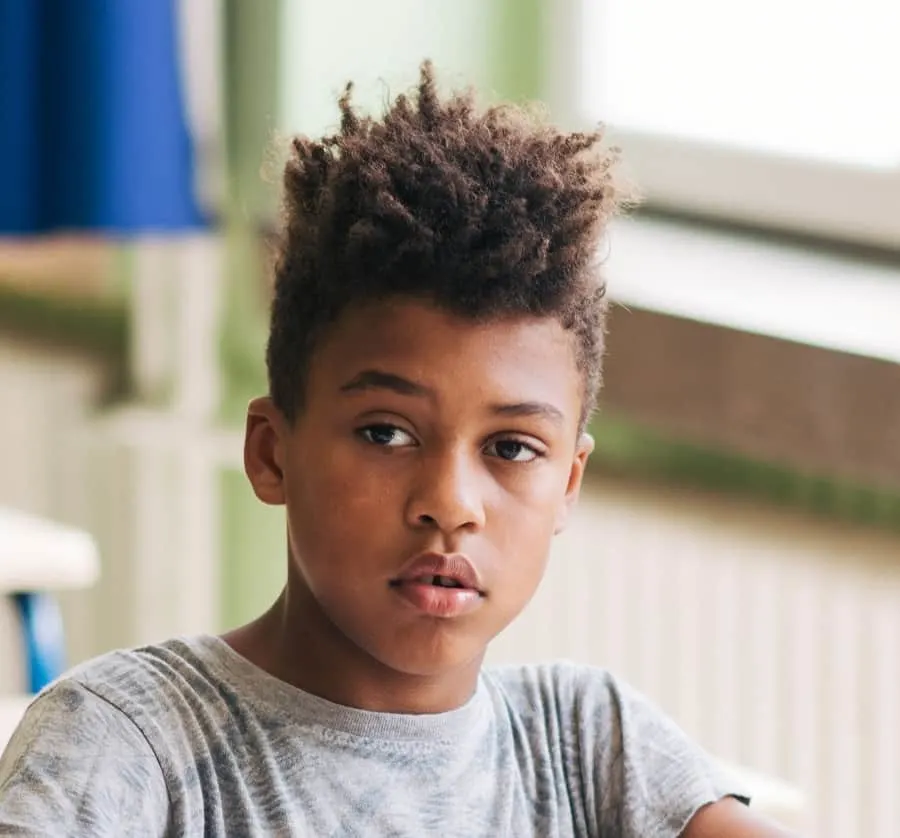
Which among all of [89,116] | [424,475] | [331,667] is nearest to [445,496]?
[424,475]

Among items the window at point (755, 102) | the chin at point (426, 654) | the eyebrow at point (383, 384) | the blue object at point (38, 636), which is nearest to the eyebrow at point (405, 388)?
the eyebrow at point (383, 384)

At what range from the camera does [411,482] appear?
0.87 metres

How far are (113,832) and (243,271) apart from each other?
1.69 m

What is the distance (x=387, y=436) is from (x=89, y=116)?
4.55 ft

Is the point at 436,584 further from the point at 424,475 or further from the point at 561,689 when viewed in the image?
the point at 561,689

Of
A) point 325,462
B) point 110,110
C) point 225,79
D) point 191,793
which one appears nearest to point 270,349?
point 325,462

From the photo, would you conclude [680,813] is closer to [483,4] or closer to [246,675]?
[246,675]

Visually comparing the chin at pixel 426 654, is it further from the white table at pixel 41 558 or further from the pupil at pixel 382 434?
the white table at pixel 41 558

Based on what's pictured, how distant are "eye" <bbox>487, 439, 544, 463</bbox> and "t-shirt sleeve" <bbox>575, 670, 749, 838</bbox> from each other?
7.3 inches

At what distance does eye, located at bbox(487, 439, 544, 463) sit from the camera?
2.94ft

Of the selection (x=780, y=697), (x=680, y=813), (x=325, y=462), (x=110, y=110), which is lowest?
(x=780, y=697)

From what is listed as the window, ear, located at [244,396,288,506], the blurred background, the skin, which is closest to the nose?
the skin

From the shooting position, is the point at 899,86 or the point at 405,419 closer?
the point at 405,419

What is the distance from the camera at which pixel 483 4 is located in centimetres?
224
